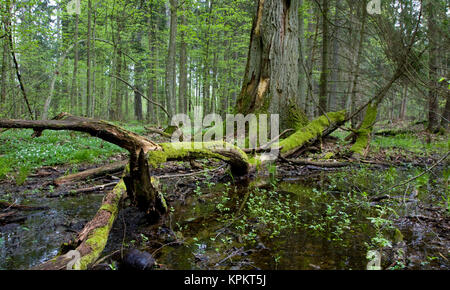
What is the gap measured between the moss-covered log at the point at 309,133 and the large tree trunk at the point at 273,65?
1.32 feet

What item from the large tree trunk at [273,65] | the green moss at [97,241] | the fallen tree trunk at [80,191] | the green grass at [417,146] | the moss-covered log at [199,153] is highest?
the large tree trunk at [273,65]

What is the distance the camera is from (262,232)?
316 cm

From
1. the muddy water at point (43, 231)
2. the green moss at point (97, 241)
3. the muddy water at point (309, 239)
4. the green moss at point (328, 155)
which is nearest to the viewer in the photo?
the green moss at point (97, 241)

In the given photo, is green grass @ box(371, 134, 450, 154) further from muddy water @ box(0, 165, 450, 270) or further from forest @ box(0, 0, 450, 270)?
muddy water @ box(0, 165, 450, 270)

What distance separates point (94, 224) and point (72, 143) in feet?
25.9

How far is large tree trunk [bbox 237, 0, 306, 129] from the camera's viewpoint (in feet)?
23.9

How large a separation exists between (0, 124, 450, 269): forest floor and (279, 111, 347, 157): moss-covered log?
0.97 meters

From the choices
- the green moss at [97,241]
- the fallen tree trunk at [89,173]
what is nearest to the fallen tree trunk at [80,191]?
the fallen tree trunk at [89,173]

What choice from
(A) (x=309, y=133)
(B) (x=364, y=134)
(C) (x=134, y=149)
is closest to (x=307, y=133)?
(A) (x=309, y=133)

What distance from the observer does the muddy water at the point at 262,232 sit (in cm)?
251

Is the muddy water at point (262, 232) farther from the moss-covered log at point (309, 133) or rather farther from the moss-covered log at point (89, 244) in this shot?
the moss-covered log at point (309, 133)

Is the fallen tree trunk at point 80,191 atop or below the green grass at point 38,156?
below

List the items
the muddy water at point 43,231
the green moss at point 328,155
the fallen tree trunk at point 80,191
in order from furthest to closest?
the green moss at point 328,155
the fallen tree trunk at point 80,191
the muddy water at point 43,231

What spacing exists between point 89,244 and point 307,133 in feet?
21.0
